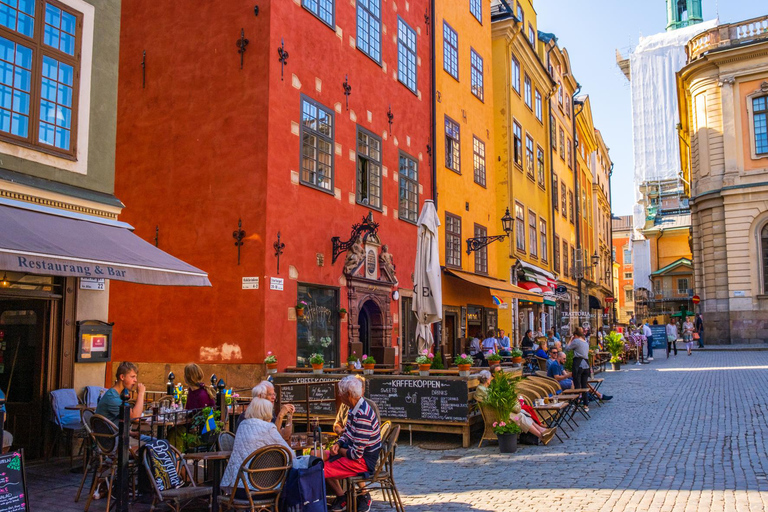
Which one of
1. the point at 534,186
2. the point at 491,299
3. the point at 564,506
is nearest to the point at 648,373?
the point at 491,299

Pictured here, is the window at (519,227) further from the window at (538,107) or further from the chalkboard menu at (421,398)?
the chalkboard menu at (421,398)

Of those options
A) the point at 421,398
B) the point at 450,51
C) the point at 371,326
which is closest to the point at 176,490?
the point at 421,398

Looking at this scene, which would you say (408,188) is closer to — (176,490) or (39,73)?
(39,73)

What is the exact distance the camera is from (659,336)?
32.9 metres

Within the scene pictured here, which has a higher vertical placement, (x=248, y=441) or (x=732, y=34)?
(x=732, y=34)

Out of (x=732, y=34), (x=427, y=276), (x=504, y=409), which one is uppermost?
(x=732, y=34)

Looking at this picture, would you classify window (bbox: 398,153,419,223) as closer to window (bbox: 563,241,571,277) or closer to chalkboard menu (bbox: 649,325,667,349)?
chalkboard menu (bbox: 649,325,667,349)

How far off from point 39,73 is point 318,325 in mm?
7238

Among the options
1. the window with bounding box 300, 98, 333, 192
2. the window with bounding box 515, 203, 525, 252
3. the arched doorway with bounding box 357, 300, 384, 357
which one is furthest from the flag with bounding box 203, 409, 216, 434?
the window with bounding box 515, 203, 525, 252

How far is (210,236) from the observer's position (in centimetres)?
1366

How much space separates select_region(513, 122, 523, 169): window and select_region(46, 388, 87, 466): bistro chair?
22.2 meters

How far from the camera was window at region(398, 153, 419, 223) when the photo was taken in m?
18.9

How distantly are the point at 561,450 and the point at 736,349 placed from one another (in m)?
26.6

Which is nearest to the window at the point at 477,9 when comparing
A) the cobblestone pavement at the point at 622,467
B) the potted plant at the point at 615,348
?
the potted plant at the point at 615,348
